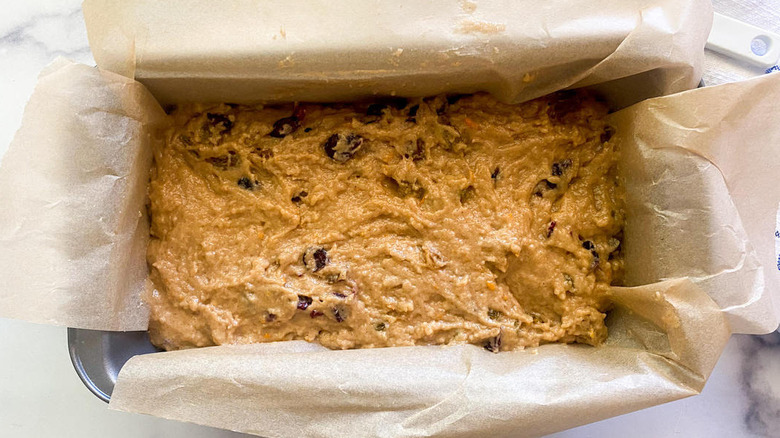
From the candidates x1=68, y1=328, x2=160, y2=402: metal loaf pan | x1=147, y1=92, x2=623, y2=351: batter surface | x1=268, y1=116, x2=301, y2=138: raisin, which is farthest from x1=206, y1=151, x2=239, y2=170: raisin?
x1=68, y1=328, x2=160, y2=402: metal loaf pan

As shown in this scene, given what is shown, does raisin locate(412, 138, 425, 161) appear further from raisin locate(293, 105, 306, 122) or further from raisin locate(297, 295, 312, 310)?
raisin locate(297, 295, 312, 310)

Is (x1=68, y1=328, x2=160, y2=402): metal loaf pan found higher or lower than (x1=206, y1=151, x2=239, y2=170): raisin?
lower

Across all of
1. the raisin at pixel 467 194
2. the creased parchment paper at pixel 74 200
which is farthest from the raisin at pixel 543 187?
the creased parchment paper at pixel 74 200

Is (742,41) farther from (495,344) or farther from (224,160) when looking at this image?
(224,160)

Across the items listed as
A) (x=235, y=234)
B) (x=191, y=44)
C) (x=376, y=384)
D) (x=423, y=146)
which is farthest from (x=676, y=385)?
(x=191, y=44)

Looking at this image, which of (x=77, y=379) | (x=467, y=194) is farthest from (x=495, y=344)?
(x=77, y=379)

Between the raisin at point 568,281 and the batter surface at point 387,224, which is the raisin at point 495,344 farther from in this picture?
the raisin at point 568,281

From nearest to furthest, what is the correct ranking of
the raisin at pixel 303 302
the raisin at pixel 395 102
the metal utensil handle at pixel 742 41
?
the raisin at pixel 303 302
the raisin at pixel 395 102
the metal utensil handle at pixel 742 41

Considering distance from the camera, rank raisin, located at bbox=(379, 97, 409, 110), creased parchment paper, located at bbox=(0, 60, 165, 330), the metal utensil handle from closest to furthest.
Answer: creased parchment paper, located at bbox=(0, 60, 165, 330), raisin, located at bbox=(379, 97, 409, 110), the metal utensil handle
